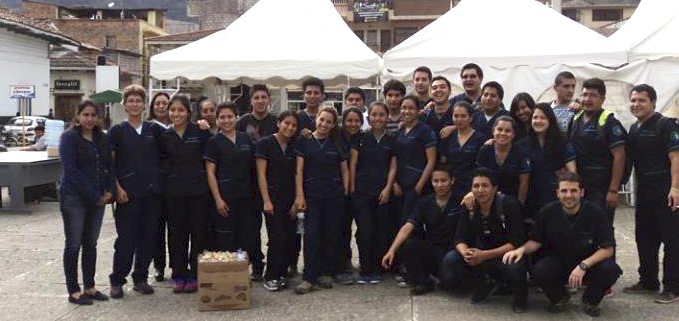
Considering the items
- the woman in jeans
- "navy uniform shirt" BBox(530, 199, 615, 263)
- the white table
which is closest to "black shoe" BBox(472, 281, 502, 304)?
"navy uniform shirt" BBox(530, 199, 615, 263)

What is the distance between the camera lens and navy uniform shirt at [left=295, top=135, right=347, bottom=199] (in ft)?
19.2

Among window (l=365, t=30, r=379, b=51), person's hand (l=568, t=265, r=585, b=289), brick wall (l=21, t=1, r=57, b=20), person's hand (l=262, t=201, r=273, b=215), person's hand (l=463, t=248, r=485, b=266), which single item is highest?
brick wall (l=21, t=1, r=57, b=20)

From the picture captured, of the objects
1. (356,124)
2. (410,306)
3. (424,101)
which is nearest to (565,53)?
(424,101)

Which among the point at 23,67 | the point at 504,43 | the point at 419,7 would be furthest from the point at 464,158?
the point at 419,7

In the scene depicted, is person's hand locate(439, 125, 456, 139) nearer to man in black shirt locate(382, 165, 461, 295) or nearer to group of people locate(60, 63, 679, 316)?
group of people locate(60, 63, 679, 316)

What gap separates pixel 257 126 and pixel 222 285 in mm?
1800

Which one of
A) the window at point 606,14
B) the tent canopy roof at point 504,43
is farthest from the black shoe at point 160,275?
the window at point 606,14

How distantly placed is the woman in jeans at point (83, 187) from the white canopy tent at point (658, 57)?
6964mm

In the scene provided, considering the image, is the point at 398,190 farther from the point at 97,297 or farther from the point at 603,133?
the point at 97,297

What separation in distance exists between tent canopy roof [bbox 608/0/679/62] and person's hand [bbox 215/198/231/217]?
6.17 meters

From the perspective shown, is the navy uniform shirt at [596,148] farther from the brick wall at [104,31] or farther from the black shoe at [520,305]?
the brick wall at [104,31]

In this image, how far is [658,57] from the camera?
9.18m

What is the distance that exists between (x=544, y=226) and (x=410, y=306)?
123 centimetres

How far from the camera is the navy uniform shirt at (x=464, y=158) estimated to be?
224 inches
